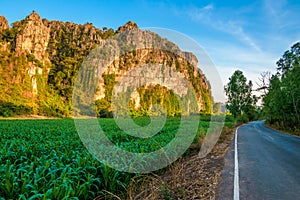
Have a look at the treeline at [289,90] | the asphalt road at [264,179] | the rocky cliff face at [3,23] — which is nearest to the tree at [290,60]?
the treeline at [289,90]

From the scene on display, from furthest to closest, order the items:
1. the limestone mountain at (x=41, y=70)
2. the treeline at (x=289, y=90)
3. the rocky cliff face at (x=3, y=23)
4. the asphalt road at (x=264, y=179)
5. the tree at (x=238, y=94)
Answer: the rocky cliff face at (x=3, y=23) < the limestone mountain at (x=41, y=70) < the tree at (x=238, y=94) < the treeline at (x=289, y=90) < the asphalt road at (x=264, y=179)

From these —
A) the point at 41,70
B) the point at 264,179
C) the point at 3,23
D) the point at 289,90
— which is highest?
the point at 3,23

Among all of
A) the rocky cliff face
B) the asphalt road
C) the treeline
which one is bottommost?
the asphalt road

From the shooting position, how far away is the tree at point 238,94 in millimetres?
48344

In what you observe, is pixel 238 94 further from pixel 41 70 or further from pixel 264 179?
pixel 41 70

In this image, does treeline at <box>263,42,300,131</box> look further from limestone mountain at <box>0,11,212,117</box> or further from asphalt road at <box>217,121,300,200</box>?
limestone mountain at <box>0,11,212,117</box>

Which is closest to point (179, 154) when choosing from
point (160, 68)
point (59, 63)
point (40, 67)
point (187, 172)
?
point (187, 172)

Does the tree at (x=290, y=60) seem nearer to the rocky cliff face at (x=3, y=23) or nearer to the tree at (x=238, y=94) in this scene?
the tree at (x=238, y=94)

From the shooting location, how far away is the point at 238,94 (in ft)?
160

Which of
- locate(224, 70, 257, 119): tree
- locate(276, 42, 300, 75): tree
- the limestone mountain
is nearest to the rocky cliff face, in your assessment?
the limestone mountain

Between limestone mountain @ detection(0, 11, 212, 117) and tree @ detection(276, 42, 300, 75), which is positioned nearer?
tree @ detection(276, 42, 300, 75)

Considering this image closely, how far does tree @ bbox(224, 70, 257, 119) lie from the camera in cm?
4834

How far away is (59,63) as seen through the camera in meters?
87.5

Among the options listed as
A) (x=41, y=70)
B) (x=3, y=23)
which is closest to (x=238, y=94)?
(x=41, y=70)
